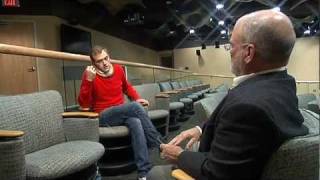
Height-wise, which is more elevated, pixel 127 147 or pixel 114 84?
pixel 114 84

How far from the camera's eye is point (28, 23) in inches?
285

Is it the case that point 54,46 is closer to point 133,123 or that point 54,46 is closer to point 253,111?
point 133,123

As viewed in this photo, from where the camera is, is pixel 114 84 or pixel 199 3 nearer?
pixel 114 84

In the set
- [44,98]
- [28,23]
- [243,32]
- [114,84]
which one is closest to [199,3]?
[28,23]

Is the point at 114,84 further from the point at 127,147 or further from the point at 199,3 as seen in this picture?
the point at 199,3

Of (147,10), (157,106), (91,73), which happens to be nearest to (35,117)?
(91,73)

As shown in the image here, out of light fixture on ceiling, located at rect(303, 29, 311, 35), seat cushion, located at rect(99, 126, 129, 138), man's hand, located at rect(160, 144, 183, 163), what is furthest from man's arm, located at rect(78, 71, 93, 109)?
light fixture on ceiling, located at rect(303, 29, 311, 35)

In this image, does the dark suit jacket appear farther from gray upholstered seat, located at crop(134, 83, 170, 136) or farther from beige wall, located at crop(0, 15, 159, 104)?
gray upholstered seat, located at crop(134, 83, 170, 136)

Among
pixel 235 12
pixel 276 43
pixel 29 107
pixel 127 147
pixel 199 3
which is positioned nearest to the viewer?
pixel 276 43

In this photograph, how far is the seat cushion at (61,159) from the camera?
1675mm

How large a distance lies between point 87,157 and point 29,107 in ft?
1.92

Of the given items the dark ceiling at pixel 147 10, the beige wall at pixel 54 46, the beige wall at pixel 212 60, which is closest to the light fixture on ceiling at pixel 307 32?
the beige wall at pixel 212 60

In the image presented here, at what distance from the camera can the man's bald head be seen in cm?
116

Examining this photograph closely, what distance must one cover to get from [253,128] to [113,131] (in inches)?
73.9
